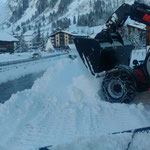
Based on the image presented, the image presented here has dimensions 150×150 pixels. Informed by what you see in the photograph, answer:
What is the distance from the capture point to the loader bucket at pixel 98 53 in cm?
515

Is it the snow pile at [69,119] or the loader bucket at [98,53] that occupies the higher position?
the loader bucket at [98,53]

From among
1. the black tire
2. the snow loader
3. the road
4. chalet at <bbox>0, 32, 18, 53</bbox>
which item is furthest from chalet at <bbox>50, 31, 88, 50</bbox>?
the black tire

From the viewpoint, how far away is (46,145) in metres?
3.21

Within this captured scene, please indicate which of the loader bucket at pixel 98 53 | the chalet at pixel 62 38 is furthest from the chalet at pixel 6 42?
the loader bucket at pixel 98 53

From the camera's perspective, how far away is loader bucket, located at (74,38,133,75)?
5152 millimetres

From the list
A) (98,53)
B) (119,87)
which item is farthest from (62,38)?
(119,87)

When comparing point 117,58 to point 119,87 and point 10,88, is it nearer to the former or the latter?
point 119,87

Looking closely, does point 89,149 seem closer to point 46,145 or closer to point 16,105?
point 46,145

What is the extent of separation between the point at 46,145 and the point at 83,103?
2.07 m

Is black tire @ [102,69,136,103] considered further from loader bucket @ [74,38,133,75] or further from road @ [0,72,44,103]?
road @ [0,72,44,103]

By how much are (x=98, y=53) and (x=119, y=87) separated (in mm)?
1079

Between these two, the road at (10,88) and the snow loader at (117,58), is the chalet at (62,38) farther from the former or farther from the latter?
the snow loader at (117,58)

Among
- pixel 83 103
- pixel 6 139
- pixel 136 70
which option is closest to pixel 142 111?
pixel 136 70

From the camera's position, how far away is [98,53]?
514 cm
